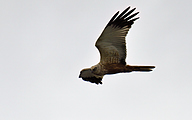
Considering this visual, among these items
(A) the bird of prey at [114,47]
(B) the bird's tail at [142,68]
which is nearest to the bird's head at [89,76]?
(A) the bird of prey at [114,47]

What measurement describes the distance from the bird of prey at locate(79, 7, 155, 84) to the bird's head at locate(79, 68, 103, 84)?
279 mm

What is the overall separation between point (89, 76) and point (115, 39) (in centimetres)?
279

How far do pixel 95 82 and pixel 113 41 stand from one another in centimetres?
289

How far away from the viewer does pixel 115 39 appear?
43.9 ft

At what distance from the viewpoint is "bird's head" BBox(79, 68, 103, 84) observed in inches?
575

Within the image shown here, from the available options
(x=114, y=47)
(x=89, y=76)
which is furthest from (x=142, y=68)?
(x=89, y=76)

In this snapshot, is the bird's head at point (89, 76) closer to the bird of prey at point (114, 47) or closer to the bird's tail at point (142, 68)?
the bird of prey at point (114, 47)

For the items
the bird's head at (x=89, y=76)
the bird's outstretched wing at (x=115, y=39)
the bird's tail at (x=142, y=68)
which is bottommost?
the bird's tail at (x=142, y=68)

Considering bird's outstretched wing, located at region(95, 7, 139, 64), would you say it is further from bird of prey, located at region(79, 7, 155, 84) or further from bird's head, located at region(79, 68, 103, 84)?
bird's head, located at region(79, 68, 103, 84)

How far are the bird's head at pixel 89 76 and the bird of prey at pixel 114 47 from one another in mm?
279

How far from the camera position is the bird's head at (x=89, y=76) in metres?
14.6

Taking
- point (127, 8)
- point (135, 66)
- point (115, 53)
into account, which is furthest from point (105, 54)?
point (127, 8)

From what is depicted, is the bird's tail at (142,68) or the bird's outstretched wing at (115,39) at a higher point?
the bird's outstretched wing at (115,39)

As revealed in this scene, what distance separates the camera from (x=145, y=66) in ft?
43.0
